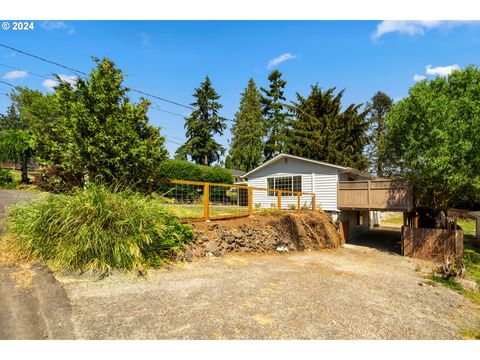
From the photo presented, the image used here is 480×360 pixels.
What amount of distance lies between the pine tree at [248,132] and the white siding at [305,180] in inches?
679

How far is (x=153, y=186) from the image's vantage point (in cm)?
725

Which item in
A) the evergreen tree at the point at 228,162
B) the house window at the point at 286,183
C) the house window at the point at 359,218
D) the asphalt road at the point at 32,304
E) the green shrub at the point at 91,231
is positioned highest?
the evergreen tree at the point at 228,162

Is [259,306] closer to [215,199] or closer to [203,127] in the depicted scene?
[215,199]

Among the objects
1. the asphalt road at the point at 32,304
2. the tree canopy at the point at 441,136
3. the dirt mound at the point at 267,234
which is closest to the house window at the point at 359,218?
the dirt mound at the point at 267,234

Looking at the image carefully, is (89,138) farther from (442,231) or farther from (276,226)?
(442,231)

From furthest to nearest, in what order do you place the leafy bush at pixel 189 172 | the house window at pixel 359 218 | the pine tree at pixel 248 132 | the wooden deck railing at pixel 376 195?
the pine tree at pixel 248 132, the leafy bush at pixel 189 172, the house window at pixel 359 218, the wooden deck railing at pixel 376 195

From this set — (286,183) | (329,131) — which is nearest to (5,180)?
(286,183)

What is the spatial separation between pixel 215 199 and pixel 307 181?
5.98 m

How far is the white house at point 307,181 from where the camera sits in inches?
571

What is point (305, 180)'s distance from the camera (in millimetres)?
15680

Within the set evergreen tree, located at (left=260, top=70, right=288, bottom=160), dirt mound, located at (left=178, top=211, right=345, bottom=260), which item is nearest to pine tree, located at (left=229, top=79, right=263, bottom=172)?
evergreen tree, located at (left=260, top=70, right=288, bottom=160)

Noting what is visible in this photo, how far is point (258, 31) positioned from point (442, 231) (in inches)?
430

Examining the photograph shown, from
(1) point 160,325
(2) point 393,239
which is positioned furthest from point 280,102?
(1) point 160,325

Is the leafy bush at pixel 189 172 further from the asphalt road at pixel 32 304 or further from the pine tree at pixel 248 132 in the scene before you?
the asphalt road at pixel 32 304
